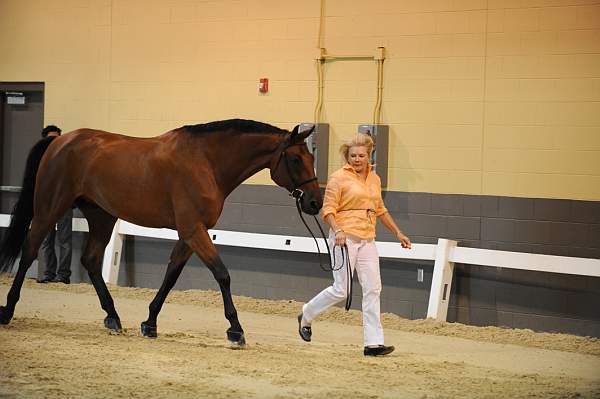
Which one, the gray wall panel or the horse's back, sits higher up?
the horse's back

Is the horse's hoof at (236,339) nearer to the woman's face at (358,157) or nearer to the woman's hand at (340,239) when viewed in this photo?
the woman's hand at (340,239)

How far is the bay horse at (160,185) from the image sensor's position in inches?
300

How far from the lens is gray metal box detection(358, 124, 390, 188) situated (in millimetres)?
9836

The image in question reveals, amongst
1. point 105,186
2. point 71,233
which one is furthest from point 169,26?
point 105,186

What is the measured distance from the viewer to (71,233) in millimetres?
11852

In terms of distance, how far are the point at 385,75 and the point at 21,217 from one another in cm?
376

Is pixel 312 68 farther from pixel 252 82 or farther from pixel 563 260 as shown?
pixel 563 260

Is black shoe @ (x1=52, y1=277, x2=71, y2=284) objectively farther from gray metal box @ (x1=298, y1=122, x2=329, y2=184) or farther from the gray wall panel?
gray metal box @ (x1=298, y1=122, x2=329, y2=184)

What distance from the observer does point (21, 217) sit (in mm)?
8688

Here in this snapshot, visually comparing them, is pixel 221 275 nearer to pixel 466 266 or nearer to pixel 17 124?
pixel 466 266

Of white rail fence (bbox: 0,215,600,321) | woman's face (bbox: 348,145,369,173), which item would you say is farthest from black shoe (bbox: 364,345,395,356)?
white rail fence (bbox: 0,215,600,321)

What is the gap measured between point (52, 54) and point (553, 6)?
20.1 ft

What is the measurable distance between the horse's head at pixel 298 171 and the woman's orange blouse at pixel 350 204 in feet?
1.23

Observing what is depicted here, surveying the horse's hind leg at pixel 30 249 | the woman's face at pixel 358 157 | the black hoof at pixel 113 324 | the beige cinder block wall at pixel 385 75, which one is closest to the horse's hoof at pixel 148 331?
the black hoof at pixel 113 324
